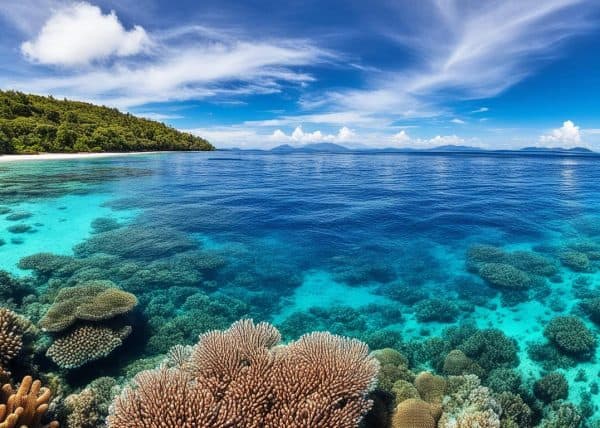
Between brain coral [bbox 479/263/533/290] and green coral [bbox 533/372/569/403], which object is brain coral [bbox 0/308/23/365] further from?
brain coral [bbox 479/263/533/290]

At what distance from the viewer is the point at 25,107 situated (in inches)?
3406

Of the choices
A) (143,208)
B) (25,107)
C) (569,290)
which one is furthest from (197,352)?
(25,107)

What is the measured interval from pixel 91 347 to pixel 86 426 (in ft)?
10.8

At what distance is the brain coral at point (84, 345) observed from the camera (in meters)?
8.19

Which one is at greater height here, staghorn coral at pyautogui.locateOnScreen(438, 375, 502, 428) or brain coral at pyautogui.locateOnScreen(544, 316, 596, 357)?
staghorn coral at pyautogui.locateOnScreen(438, 375, 502, 428)

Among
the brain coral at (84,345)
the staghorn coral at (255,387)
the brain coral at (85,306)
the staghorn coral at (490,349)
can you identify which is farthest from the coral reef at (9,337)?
the staghorn coral at (490,349)

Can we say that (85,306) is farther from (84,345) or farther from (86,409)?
(86,409)

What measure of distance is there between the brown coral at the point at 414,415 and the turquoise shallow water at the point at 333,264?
349 centimetres

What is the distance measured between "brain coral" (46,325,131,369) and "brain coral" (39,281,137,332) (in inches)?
13.1

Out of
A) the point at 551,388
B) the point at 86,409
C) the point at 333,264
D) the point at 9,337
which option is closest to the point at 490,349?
→ the point at 551,388

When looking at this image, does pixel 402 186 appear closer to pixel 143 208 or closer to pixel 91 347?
pixel 143 208

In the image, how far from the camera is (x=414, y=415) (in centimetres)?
593

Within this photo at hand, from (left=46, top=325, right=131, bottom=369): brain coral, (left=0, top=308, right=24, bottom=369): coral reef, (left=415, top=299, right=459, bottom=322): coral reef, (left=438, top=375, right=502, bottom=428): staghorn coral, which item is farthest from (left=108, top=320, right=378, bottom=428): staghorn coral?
(left=415, top=299, right=459, bottom=322): coral reef

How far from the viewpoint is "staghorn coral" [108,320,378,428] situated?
4.09 m
